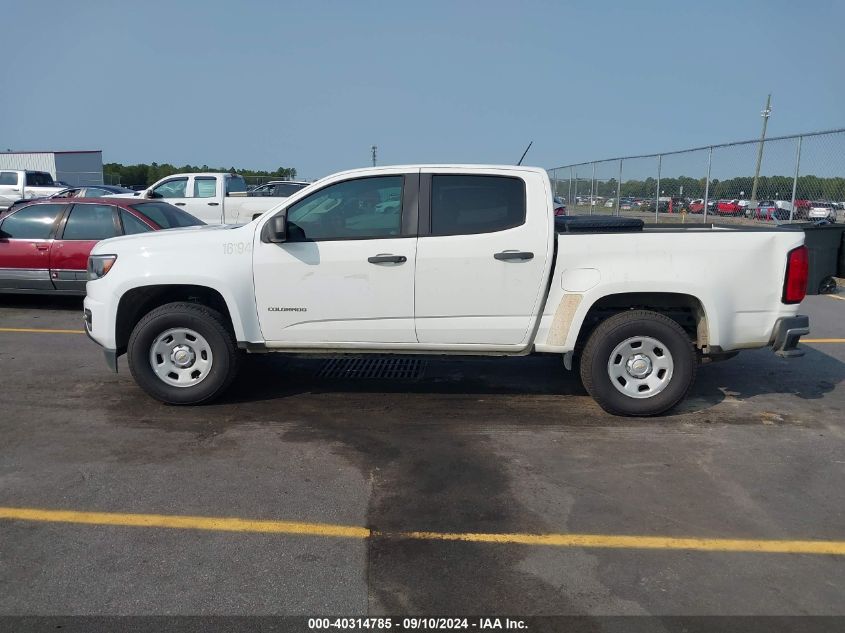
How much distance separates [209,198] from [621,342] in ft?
45.2

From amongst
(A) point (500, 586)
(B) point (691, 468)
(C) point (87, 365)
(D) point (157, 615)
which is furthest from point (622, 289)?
(C) point (87, 365)

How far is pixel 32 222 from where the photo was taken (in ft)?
32.9

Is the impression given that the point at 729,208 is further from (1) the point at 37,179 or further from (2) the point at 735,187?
(1) the point at 37,179

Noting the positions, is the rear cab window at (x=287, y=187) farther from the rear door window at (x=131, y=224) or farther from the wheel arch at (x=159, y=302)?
the wheel arch at (x=159, y=302)

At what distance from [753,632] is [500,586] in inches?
42.4

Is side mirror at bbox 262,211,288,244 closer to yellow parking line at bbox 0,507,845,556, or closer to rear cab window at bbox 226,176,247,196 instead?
yellow parking line at bbox 0,507,845,556

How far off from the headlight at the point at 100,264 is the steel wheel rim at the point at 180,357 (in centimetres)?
73

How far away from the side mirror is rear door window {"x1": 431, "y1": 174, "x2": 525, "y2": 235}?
1.14m

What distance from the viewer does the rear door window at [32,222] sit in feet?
32.6

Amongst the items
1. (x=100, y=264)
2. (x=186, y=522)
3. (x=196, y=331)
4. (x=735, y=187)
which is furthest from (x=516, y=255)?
(x=735, y=187)

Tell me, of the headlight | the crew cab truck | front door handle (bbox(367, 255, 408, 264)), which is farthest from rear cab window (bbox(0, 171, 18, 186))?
front door handle (bbox(367, 255, 408, 264))

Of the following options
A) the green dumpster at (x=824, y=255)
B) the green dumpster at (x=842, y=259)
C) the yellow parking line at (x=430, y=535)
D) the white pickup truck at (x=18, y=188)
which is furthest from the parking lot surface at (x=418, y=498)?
the white pickup truck at (x=18, y=188)

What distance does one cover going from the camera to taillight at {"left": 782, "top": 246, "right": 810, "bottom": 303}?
5379mm

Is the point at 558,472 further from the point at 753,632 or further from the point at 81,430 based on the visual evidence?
the point at 81,430
